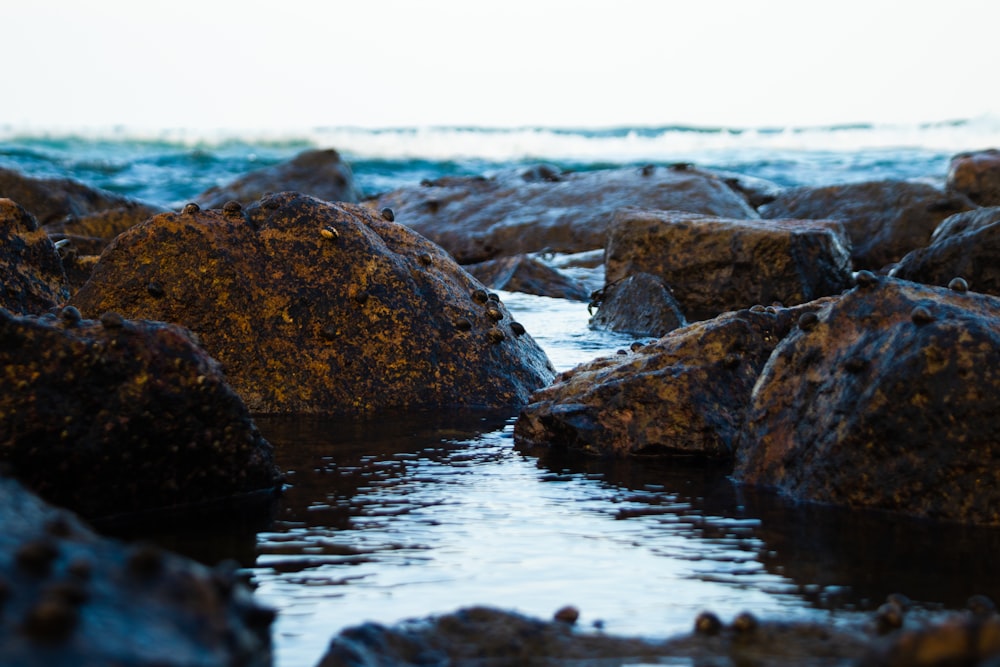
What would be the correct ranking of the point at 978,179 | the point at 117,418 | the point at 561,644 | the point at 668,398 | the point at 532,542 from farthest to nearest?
the point at 978,179 → the point at 668,398 → the point at 117,418 → the point at 532,542 → the point at 561,644

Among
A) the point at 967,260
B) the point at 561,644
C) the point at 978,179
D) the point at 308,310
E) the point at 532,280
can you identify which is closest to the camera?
the point at 561,644

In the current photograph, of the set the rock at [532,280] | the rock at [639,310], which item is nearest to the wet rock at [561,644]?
the rock at [639,310]

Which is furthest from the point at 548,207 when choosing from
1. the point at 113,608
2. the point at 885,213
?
the point at 113,608

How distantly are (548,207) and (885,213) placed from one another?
393cm

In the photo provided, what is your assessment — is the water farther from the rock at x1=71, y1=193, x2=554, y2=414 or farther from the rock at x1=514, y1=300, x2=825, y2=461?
the rock at x1=71, y1=193, x2=554, y2=414

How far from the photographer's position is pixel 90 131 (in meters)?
43.9

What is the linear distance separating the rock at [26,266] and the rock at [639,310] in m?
3.72

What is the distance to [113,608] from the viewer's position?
1.99 metres

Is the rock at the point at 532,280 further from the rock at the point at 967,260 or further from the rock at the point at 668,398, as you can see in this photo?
the rock at the point at 668,398

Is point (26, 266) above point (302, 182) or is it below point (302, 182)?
above

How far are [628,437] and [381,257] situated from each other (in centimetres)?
184

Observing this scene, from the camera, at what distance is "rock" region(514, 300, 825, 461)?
4.99 m

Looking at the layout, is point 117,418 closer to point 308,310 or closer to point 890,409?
point 308,310

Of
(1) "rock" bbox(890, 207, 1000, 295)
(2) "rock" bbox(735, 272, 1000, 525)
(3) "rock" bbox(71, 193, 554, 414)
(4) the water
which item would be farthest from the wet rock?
(1) "rock" bbox(890, 207, 1000, 295)
